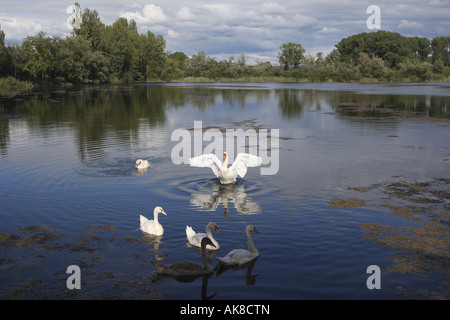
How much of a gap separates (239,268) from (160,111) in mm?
37999

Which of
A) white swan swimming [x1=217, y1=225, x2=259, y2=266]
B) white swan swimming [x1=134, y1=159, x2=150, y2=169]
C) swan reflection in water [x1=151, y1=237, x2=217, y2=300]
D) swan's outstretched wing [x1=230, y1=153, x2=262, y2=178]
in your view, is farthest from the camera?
white swan swimming [x1=134, y1=159, x2=150, y2=169]

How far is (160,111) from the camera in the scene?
155 feet

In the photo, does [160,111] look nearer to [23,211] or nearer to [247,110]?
[247,110]

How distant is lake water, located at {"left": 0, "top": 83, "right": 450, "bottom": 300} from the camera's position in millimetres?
9773

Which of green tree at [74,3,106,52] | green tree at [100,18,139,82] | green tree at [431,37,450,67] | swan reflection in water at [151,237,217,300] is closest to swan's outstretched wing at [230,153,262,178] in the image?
swan reflection in water at [151,237,217,300]

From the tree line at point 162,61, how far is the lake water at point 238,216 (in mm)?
86170

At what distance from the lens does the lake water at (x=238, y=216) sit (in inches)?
385

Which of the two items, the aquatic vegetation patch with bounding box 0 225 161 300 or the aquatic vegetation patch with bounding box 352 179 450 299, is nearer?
the aquatic vegetation patch with bounding box 0 225 161 300

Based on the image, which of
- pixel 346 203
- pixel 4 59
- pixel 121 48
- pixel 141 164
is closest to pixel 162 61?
pixel 121 48

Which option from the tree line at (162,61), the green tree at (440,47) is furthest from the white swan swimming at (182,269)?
the green tree at (440,47)

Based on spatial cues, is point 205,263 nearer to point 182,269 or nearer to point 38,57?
point 182,269

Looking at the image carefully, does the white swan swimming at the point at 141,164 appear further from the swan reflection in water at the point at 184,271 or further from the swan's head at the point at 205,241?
the swan reflection in water at the point at 184,271

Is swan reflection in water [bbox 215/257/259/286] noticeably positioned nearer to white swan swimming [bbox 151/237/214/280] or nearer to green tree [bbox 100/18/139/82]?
white swan swimming [bbox 151/237/214/280]

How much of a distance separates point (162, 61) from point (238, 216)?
493 ft
